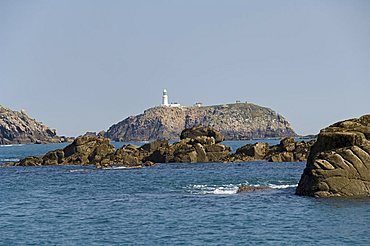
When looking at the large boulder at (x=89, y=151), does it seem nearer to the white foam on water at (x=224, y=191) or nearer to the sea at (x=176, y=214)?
the sea at (x=176, y=214)

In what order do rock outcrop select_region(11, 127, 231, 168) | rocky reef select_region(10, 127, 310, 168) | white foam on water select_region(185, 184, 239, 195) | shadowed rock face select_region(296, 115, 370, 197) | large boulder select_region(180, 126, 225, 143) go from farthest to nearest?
1. large boulder select_region(180, 126, 225, 143)
2. rock outcrop select_region(11, 127, 231, 168)
3. rocky reef select_region(10, 127, 310, 168)
4. white foam on water select_region(185, 184, 239, 195)
5. shadowed rock face select_region(296, 115, 370, 197)

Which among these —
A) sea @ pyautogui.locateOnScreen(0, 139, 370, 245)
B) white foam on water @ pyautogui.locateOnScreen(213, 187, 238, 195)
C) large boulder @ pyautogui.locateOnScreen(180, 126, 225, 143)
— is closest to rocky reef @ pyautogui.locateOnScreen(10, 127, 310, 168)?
large boulder @ pyautogui.locateOnScreen(180, 126, 225, 143)

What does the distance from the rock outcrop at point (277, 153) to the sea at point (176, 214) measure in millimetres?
30225

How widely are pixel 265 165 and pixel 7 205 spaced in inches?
1910

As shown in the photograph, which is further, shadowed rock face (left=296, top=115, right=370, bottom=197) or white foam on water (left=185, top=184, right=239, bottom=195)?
white foam on water (left=185, top=184, right=239, bottom=195)

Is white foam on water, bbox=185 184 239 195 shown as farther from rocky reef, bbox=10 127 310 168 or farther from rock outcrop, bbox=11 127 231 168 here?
rock outcrop, bbox=11 127 231 168

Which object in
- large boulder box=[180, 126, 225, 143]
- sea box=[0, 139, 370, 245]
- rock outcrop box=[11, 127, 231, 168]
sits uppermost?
large boulder box=[180, 126, 225, 143]

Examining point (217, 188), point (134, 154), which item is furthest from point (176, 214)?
point (134, 154)

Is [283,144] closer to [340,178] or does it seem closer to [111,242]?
[340,178]

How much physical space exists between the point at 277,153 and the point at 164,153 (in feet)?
58.4

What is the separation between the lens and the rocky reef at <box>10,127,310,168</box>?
10494cm

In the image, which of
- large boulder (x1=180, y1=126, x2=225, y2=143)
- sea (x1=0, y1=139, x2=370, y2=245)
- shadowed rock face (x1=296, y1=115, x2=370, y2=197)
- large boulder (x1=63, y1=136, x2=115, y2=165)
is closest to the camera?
sea (x1=0, y1=139, x2=370, y2=245)

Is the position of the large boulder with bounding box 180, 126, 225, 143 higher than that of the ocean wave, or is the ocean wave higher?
the large boulder with bounding box 180, 126, 225, 143

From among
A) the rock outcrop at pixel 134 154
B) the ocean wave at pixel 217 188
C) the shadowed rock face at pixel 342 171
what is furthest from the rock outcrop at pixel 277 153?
the shadowed rock face at pixel 342 171
